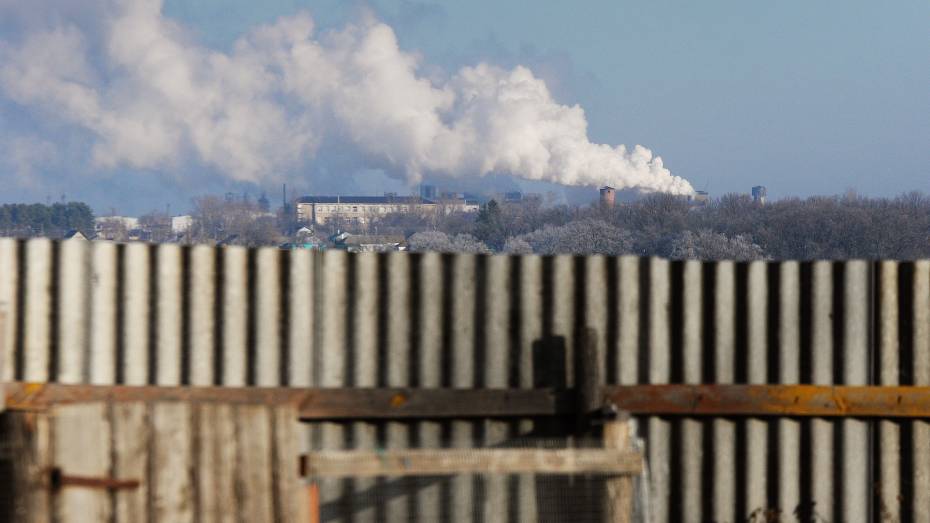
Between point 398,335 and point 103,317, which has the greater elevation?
point 103,317

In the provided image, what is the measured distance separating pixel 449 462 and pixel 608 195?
509 ft

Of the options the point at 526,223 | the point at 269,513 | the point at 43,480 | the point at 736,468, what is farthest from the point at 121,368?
the point at 526,223

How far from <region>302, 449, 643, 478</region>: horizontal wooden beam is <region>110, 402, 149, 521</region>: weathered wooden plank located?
32.9 inches

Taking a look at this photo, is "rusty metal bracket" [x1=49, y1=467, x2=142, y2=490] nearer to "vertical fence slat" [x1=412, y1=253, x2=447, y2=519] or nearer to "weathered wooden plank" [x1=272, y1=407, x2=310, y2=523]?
"weathered wooden plank" [x1=272, y1=407, x2=310, y2=523]

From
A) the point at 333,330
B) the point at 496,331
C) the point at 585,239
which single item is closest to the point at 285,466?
the point at 333,330

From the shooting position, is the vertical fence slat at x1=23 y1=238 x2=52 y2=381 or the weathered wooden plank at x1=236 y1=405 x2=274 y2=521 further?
the vertical fence slat at x1=23 y1=238 x2=52 y2=381

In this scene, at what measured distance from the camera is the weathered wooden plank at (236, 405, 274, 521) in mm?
5500

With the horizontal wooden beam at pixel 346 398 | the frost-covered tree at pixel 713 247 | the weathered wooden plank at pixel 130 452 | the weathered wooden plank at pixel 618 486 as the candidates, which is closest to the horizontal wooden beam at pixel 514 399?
the horizontal wooden beam at pixel 346 398

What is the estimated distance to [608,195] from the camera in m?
159

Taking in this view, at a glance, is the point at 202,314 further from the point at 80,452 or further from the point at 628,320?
the point at 628,320

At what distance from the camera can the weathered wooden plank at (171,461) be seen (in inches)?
215

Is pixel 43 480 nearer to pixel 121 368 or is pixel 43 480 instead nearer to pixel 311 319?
pixel 121 368

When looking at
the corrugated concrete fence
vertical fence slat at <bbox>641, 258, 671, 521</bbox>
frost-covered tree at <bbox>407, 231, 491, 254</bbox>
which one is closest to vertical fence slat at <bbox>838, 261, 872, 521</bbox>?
the corrugated concrete fence

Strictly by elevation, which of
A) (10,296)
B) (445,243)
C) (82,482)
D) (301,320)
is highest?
(445,243)
